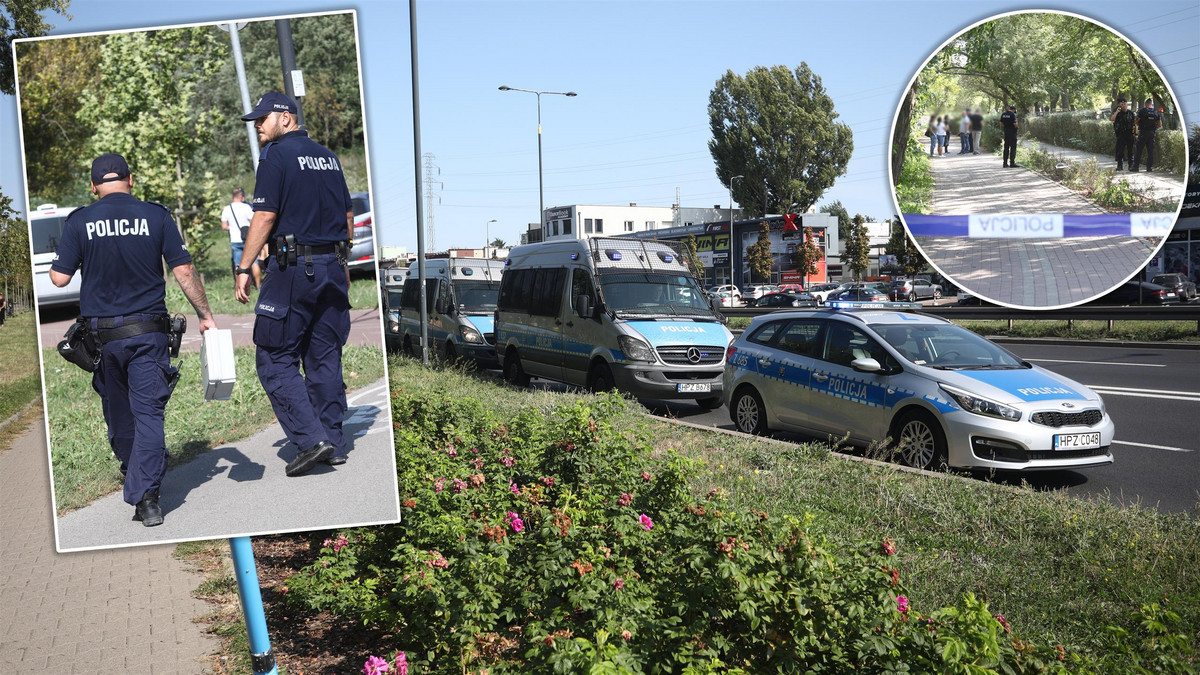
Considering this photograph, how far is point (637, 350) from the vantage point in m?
13.2

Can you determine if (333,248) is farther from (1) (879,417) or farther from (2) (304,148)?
(1) (879,417)

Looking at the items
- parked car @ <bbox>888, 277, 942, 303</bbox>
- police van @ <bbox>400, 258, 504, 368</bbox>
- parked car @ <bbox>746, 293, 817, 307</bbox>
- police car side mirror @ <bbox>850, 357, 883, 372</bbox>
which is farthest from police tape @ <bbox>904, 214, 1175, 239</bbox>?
parked car @ <bbox>746, 293, 817, 307</bbox>

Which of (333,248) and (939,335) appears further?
(939,335)

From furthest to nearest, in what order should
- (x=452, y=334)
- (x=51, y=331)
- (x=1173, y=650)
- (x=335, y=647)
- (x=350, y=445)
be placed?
(x=452, y=334) < (x=335, y=647) < (x=1173, y=650) < (x=350, y=445) < (x=51, y=331)

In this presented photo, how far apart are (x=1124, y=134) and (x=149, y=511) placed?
2.78 metres

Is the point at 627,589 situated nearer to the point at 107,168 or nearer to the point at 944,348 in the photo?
the point at 107,168

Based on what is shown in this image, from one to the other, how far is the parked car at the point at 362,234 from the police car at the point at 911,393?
6368mm

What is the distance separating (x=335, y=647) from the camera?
5.15 m

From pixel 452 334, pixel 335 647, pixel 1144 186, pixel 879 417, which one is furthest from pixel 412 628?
pixel 452 334

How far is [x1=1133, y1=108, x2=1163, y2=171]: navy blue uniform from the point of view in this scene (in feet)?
8.66

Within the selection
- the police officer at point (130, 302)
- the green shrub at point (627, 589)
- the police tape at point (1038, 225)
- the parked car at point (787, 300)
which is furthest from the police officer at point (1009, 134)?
the parked car at point (787, 300)

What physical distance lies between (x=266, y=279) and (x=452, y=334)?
17333 mm

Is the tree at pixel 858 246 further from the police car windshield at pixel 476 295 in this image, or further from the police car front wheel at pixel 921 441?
the police car front wheel at pixel 921 441

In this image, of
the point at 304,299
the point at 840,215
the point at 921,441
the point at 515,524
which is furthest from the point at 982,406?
the point at 840,215
